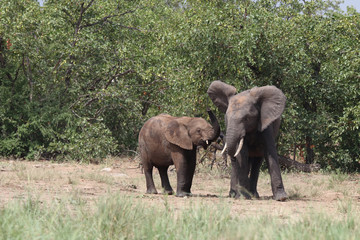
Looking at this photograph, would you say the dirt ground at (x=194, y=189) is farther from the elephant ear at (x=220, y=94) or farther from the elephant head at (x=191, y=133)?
the elephant ear at (x=220, y=94)

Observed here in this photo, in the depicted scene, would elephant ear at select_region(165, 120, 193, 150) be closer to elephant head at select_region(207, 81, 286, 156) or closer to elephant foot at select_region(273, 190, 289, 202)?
elephant head at select_region(207, 81, 286, 156)

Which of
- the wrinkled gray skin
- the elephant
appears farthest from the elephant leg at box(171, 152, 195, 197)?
the wrinkled gray skin

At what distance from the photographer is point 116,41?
19.4 meters

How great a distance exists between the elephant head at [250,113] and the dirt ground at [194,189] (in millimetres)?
1038

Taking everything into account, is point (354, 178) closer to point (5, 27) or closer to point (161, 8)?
point (5, 27)

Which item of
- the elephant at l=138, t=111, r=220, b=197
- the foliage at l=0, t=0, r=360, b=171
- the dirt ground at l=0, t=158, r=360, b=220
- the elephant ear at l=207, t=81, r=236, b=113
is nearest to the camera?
the dirt ground at l=0, t=158, r=360, b=220

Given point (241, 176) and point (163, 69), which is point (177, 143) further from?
point (163, 69)

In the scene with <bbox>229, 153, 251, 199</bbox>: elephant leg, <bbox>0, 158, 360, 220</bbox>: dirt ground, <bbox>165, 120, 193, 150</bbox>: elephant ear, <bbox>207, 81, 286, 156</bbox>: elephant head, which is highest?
<bbox>207, 81, 286, 156</bbox>: elephant head

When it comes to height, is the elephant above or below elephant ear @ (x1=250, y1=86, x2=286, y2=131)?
below

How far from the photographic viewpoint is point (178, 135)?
948cm

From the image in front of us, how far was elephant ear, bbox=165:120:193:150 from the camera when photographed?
9372 millimetres

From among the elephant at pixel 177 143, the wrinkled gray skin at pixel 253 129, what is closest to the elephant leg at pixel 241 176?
the wrinkled gray skin at pixel 253 129

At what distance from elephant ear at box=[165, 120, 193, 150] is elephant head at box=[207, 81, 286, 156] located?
2.35 feet

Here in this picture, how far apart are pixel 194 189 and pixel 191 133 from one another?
2.83 metres
